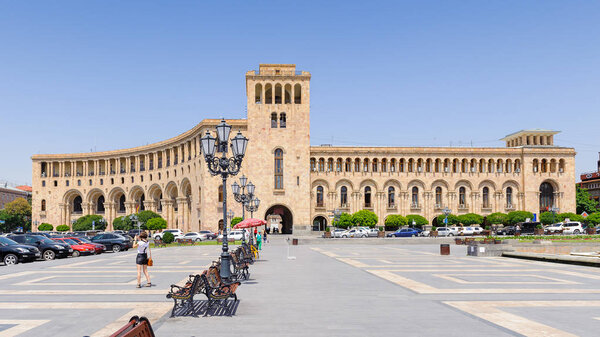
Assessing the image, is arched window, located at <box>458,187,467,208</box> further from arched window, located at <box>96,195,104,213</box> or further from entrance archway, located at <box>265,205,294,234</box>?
arched window, located at <box>96,195,104,213</box>

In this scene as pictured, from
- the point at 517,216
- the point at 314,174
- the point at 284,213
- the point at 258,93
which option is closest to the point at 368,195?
the point at 314,174

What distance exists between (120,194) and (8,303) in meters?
76.6

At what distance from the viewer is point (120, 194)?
8331 centimetres

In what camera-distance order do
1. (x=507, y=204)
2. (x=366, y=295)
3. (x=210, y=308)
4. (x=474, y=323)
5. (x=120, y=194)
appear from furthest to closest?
(x=120, y=194)
(x=507, y=204)
(x=366, y=295)
(x=210, y=308)
(x=474, y=323)

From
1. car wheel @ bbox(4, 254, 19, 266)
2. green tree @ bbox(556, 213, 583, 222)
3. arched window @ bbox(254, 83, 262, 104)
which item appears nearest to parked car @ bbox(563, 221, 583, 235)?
green tree @ bbox(556, 213, 583, 222)

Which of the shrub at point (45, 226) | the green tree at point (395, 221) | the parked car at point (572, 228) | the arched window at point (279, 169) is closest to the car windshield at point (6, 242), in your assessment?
the arched window at point (279, 169)

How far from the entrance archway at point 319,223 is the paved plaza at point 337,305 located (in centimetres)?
5146

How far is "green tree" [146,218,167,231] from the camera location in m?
63.0

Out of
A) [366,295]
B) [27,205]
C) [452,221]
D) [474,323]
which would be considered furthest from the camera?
[27,205]

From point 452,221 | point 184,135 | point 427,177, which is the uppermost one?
point 184,135

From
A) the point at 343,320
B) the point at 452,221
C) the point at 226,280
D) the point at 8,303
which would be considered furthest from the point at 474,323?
the point at 452,221

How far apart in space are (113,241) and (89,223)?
148 ft

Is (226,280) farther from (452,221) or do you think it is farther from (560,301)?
(452,221)

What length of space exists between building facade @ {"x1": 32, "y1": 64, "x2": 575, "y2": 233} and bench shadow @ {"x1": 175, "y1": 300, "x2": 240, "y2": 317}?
49702mm
